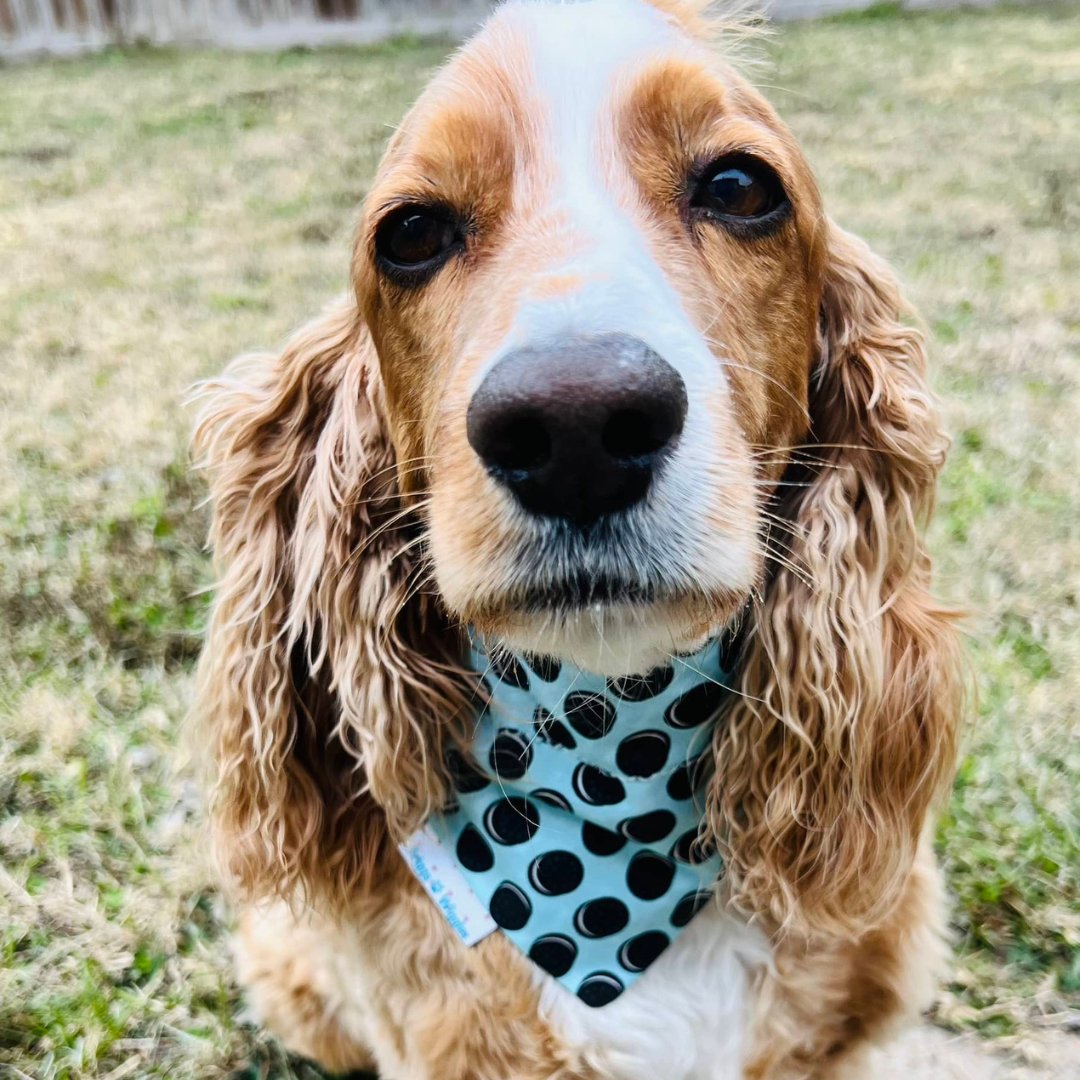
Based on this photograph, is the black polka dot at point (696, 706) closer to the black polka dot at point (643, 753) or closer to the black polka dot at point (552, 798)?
the black polka dot at point (643, 753)

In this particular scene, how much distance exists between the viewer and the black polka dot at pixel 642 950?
2148 millimetres

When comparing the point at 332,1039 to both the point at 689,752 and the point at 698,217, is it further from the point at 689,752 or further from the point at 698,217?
the point at 698,217

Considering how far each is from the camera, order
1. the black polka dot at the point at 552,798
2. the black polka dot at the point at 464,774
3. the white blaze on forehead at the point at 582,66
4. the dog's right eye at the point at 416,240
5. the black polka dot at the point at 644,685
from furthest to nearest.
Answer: the black polka dot at the point at 464,774
the black polka dot at the point at 552,798
the black polka dot at the point at 644,685
the dog's right eye at the point at 416,240
the white blaze on forehead at the point at 582,66

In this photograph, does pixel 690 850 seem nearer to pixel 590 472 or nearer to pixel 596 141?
pixel 590 472

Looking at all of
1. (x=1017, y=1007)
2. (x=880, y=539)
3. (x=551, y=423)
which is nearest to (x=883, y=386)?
(x=880, y=539)

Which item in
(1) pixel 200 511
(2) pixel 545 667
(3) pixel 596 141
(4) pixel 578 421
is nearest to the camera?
(4) pixel 578 421

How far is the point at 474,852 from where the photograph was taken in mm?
2182

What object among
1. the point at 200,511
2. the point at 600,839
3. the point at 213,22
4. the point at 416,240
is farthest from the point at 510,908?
the point at 213,22

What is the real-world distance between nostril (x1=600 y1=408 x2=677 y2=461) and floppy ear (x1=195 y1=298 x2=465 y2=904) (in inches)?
30.8

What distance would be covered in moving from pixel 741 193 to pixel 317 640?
4.28ft

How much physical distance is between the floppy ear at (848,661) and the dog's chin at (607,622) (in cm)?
46

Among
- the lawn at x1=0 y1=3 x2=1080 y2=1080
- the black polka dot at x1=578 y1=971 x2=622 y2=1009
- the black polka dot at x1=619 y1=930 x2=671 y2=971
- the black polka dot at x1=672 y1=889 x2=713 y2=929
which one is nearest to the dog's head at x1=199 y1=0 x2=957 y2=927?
the black polka dot at x1=672 y1=889 x2=713 y2=929

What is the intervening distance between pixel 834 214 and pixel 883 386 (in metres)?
6.52

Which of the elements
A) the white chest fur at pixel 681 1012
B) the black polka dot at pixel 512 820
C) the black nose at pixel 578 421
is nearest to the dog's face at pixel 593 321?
the black nose at pixel 578 421
